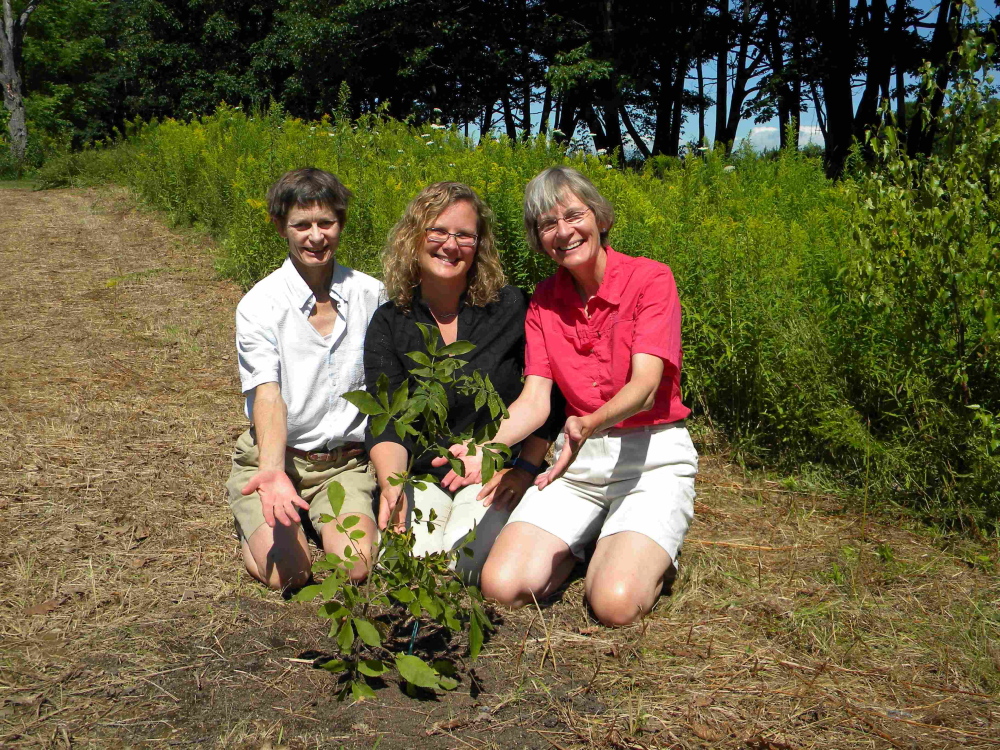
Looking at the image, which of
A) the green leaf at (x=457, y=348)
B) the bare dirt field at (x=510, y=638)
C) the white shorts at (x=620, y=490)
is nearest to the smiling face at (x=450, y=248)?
Answer: the white shorts at (x=620, y=490)

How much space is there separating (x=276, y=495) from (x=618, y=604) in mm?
1140

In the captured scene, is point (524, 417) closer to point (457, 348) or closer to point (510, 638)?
point (510, 638)

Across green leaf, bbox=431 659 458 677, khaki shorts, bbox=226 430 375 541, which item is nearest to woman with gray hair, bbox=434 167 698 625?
khaki shorts, bbox=226 430 375 541

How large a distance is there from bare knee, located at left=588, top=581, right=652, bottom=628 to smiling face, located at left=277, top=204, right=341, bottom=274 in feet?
5.21

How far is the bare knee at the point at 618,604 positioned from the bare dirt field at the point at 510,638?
5cm

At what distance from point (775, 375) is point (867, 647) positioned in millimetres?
1433

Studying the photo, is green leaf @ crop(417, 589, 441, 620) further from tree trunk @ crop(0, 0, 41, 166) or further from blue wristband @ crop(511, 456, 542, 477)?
tree trunk @ crop(0, 0, 41, 166)

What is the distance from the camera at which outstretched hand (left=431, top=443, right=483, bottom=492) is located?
109 inches

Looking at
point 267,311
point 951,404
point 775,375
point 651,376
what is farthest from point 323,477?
point 951,404

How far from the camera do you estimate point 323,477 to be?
3.38m

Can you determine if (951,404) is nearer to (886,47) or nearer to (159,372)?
(159,372)

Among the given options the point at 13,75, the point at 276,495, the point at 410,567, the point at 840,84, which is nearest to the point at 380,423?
the point at 410,567

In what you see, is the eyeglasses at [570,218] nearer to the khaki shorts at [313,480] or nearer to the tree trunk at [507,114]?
the khaki shorts at [313,480]

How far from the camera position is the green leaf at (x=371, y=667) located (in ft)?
7.56
